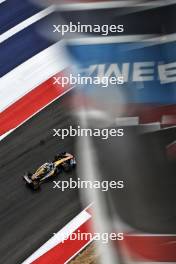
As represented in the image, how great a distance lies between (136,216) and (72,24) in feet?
5.07

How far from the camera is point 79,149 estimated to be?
309cm

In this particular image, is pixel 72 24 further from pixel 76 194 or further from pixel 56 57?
pixel 76 194

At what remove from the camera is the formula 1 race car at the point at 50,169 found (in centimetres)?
306

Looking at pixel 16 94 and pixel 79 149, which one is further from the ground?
pixel 16 94

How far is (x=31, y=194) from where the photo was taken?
3072 mm

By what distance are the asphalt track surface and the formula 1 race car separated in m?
0.04

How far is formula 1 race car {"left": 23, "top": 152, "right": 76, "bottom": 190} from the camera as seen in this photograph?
3061mm

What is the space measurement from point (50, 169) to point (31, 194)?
0.24 meters

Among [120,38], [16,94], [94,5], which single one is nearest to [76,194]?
[16,94]
